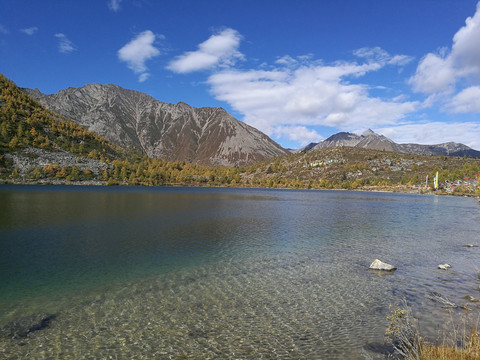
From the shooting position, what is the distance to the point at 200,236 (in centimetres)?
3897

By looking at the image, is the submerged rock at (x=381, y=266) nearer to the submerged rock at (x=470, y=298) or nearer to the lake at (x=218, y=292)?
the lake at (x=218, y=292)

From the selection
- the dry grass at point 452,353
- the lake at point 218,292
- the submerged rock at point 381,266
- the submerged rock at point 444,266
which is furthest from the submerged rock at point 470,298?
the dry grass at point 452,353

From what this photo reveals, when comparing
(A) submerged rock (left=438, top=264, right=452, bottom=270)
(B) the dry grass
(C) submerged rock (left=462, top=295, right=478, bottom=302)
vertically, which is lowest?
(A) submerged rock (left=438, top=264, right=452, bottom=270)

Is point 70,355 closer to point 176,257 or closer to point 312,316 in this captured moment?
point 312,316

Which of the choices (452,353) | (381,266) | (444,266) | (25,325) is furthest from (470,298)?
(25,325)

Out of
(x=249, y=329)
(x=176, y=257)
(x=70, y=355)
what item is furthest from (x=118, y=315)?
(x=176, y=257)

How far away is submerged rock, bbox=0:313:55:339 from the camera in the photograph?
12471 mm

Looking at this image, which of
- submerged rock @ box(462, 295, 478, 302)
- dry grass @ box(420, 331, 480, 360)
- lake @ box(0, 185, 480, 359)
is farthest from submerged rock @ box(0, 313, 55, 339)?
submerged rock @ box(462, 295, 478, 302)

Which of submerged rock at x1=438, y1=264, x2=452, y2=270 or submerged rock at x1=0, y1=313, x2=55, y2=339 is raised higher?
submerged rock at x1=0, y1=313, x2=55, y2=339

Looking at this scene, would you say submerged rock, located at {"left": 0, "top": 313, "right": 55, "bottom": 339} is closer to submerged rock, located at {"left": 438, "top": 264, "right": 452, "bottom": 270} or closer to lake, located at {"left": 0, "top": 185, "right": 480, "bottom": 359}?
lake, located at {"left": 0, "top": 185, "right": 480, "bottom": 359}

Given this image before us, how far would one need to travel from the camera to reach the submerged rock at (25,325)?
12471 millimetres

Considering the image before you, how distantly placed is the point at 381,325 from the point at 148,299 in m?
13.3

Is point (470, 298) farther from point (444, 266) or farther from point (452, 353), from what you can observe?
point (452, 353)

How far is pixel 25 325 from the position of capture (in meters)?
13.5
